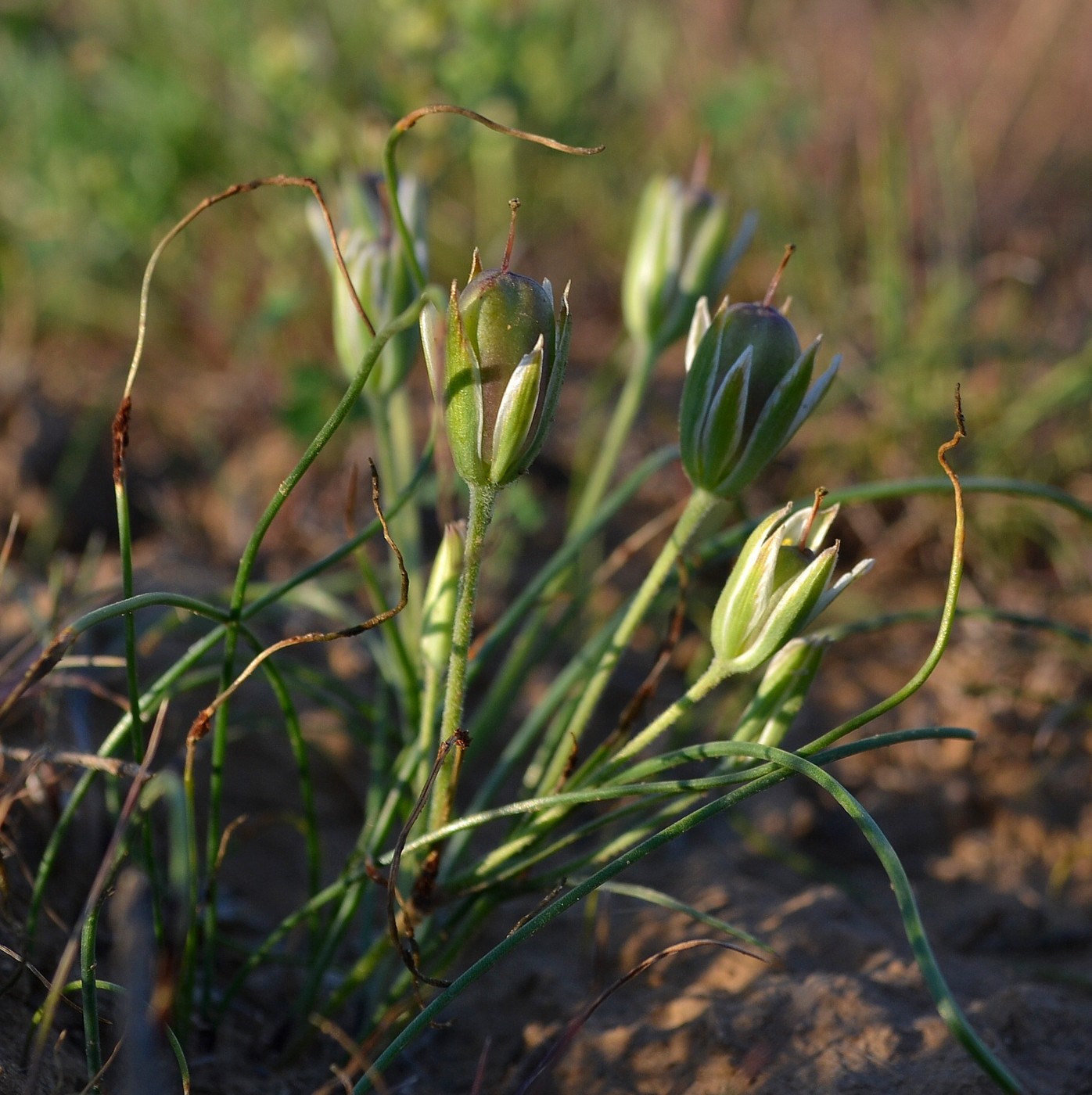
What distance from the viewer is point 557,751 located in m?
1.03

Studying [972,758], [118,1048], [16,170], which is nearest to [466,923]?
[118,1048]

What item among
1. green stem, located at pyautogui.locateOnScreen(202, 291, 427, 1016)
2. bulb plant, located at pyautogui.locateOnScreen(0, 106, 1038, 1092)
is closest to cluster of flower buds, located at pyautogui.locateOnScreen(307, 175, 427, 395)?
bulb plant, located at pyautogui.locateOnScreen(0, 106, 1038, 1092)

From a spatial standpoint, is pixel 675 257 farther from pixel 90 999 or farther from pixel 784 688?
pixel 90 999

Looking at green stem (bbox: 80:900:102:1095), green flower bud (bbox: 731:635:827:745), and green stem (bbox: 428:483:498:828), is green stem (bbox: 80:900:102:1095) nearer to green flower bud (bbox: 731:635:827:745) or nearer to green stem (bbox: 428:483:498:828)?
green stem (bbox: 428:483:498:828)

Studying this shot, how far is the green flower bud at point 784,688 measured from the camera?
0.87 m

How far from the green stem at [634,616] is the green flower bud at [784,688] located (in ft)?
0.38

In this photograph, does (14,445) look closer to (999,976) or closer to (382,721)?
(382,721)

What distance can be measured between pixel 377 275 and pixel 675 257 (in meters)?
0.33

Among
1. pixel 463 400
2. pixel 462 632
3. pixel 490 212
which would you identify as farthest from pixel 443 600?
pixel 490 212

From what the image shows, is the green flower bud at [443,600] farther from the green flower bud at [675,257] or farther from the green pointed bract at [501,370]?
the green flower bud at [675,257]

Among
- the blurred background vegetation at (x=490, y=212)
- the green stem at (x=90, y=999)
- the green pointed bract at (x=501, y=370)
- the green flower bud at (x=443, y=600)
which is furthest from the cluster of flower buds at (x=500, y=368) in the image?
the blurred background vegetation at (x=490, y=212)

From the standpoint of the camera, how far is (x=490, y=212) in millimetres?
2643

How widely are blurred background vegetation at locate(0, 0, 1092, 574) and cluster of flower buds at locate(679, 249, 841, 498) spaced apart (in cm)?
78

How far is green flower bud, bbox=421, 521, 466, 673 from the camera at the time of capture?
914mm
